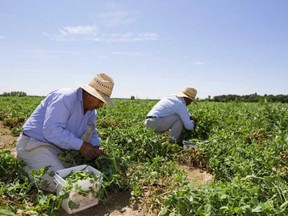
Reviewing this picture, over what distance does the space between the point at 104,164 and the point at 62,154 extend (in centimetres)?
50

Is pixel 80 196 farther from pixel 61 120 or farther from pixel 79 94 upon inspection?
pixel 79 94

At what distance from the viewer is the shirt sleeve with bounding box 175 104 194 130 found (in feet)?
18.0

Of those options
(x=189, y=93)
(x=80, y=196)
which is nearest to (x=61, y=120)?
(x=80, y=196)

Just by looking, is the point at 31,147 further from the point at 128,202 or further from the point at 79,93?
the point at 128,202

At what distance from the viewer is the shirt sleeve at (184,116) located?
18.0ft

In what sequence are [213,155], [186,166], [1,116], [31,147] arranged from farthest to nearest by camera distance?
1. [1,116]
2. [186,166]
3. [213,155]
4. [31,147]

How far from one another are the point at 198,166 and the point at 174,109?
1.34m

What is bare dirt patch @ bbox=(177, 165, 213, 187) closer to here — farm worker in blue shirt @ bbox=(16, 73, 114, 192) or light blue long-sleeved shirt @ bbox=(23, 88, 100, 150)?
farm worker in blue shirt @ bbox=(16, 73, 114, 192)

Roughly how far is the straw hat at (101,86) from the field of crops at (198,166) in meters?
0.69

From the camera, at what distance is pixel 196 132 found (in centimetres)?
596

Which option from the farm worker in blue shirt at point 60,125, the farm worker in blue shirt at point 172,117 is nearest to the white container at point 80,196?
the farm worker in blue shirt at point 60,125

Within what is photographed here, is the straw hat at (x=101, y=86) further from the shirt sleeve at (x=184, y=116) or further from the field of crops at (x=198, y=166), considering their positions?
the shirt sleeve at (x=184, y=116)

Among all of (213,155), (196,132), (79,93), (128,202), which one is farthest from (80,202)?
(196,132)

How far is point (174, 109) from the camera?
556 cm
